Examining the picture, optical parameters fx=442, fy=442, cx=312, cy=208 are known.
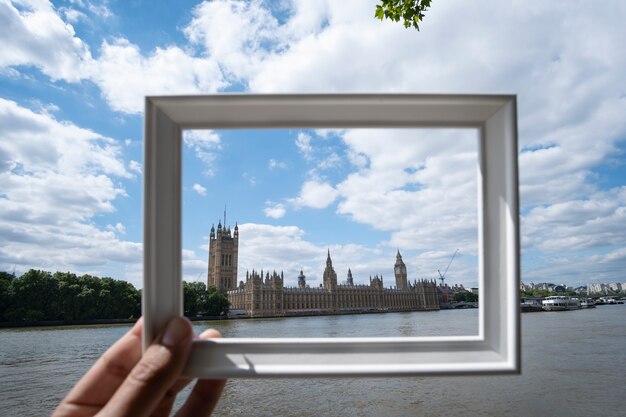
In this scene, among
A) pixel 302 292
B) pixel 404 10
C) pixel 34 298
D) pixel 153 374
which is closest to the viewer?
pixel 153 374

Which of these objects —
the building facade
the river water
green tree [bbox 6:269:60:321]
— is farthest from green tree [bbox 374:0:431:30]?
the building facade

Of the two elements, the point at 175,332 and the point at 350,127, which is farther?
the point at 350,127

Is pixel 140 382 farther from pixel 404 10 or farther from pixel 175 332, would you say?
pixel 404 10

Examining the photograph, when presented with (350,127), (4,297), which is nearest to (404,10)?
(350,127)

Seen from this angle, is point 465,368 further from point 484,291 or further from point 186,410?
point 186,410

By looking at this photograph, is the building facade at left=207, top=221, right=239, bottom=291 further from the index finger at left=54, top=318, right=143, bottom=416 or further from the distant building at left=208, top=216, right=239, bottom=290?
the index finger at left=54, top=318, right=143, bottom=416

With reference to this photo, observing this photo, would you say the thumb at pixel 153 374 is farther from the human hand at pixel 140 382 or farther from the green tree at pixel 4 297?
the green tree at pixel 4 297
